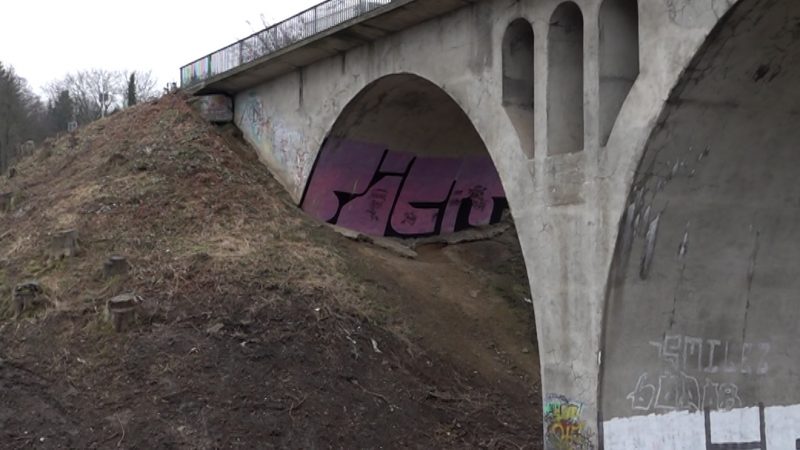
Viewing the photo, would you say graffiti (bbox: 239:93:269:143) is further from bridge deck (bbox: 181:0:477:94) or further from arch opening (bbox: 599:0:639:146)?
arch opening (bbox: 599:0:639:146)

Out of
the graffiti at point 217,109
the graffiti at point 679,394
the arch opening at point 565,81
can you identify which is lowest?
the graffiti at point 679,394

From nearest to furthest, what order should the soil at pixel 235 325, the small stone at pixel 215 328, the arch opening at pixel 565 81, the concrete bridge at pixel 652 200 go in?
the concrete bridge at pixel 652 200 → the arch opening at pixel 565 81 → the soil at pixel 235 325 → the small stone at pixel 215 328

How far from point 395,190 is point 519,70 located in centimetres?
832

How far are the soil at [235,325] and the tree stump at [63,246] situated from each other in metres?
0.08

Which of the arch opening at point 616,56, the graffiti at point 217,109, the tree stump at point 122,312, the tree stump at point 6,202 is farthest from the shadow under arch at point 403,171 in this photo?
the tree stump at point 6,202

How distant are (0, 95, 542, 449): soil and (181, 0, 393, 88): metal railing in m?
2.34

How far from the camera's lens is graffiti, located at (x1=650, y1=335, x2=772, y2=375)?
10.9 metres

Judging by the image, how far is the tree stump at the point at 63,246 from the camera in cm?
1617

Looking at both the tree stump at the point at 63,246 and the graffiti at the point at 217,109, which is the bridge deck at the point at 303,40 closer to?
the graffiti at the point at 217,109

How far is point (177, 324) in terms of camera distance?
14.0m

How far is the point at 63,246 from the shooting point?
53.2ft

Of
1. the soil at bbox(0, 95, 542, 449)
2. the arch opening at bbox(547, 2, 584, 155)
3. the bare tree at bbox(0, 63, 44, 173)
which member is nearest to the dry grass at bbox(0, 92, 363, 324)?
the soil at bbox(0, 95, 542, 449)

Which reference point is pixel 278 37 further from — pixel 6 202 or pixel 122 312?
pixel 122 312

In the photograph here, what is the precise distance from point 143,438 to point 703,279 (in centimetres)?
790
